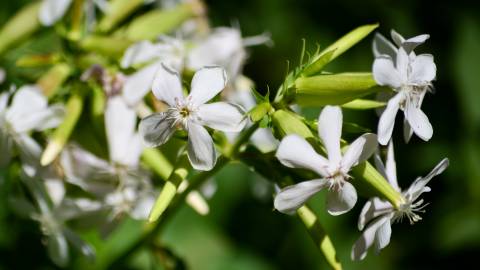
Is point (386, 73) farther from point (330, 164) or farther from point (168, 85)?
point (168, 85)

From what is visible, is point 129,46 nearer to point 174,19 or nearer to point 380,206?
point 174,19

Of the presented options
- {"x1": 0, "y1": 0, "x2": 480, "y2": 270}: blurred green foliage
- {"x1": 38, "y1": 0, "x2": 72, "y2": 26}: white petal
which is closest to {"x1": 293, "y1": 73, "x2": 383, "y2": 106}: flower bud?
{"x1": 38, "y1": 0, "x2": 72, "y2": 26}: white petal

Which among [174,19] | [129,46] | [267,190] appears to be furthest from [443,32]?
[129,46]

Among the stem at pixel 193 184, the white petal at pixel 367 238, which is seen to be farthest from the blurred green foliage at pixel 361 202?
the white petal at pixel 367 238

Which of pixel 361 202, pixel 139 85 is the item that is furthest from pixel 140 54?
pixel 361 202

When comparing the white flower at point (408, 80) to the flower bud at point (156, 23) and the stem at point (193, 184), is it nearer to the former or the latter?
the stem at point (193, 184)
